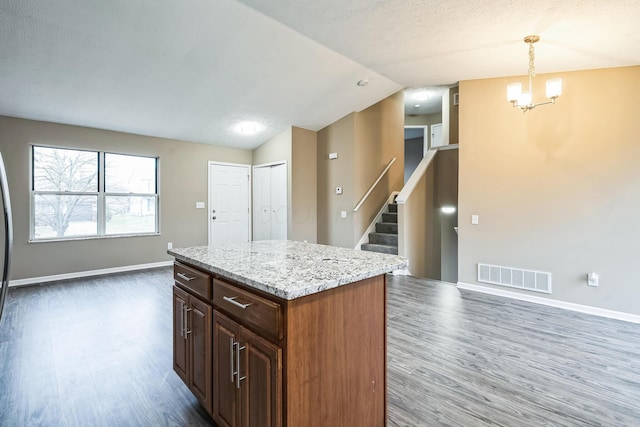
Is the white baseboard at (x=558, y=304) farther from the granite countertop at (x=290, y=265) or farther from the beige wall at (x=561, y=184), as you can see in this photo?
the granite countertop at (x=290, y=265)

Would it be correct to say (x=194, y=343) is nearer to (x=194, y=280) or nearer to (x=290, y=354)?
(x=194, y=280)

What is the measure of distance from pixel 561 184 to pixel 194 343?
4086 mm

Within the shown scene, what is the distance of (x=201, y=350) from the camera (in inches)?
65.2

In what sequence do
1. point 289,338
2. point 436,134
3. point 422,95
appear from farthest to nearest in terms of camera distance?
point 436,134 < point 422,95 < point 289,338

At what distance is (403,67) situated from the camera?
4.04 metres

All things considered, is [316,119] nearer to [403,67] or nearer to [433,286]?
[403,67]

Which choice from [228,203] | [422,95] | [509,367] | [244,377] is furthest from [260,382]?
[422,95]

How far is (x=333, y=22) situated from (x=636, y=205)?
3642 millimetres

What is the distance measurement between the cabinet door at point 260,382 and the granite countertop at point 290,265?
0.78ft

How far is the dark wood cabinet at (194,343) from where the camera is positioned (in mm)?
1596

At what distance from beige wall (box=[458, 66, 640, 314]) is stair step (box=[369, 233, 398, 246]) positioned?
4.52 feet

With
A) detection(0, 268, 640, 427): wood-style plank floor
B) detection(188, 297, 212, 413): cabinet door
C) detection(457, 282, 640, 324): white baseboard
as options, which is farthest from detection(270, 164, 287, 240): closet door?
detection(188, 297, 212, 413): cabinet door

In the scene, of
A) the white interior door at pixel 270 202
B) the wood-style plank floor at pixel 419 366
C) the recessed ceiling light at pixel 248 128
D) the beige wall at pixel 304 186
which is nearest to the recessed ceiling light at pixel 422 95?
the beige wall at pixel 304 186

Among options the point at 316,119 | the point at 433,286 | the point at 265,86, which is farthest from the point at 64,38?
the point at 433,286
